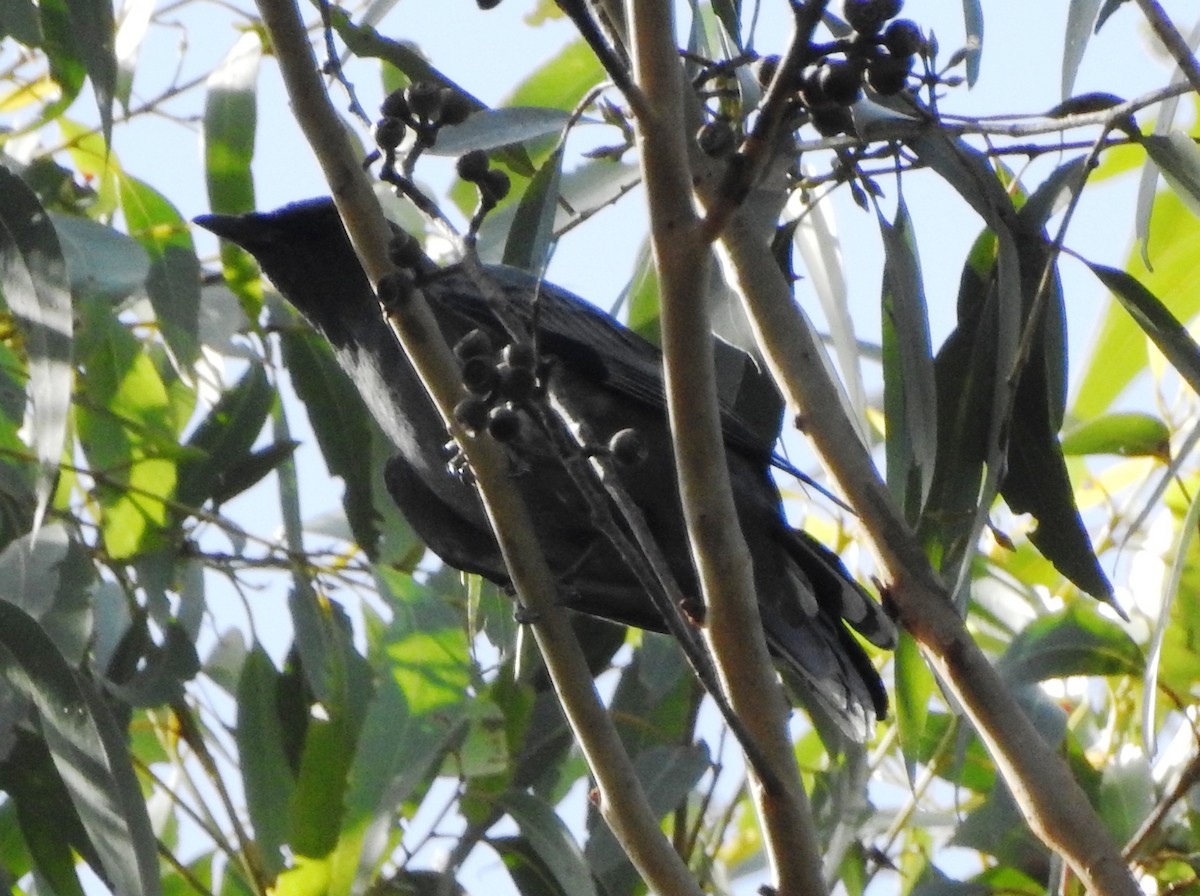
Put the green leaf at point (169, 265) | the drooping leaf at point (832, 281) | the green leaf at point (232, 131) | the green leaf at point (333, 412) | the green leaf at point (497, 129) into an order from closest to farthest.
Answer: the green leaf at point (497, 129), the drooping leaf at point (832, 281), the green leaf at point (169, 265), the green leaf at point (232, 131), the green leaf at point (333, 412)

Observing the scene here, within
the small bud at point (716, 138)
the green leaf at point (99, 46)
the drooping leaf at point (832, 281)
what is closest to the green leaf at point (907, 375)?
the drooping leaf at point (832, 281)

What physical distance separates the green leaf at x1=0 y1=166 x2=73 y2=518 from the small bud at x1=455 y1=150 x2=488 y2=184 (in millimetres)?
824

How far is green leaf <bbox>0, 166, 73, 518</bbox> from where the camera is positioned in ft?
7.80

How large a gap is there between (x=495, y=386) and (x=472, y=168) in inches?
13.6

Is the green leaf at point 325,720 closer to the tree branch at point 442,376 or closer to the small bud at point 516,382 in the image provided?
the tree branch at point 442,376

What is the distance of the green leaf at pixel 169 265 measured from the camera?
9.80 ft

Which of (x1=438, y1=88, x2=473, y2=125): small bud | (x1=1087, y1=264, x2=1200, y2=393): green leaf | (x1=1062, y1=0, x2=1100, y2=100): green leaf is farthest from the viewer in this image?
(x1=1062, y1=0, x2=1100, y2=100): green leaf

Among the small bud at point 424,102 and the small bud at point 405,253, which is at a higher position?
the small bud at point 424,102

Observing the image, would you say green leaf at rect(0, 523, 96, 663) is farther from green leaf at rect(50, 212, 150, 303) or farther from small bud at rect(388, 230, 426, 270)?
small bud at rect(388, 230, 426, 270)

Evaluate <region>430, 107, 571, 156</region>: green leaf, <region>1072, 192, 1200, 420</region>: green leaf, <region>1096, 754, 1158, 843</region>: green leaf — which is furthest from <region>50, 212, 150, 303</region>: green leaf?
<region>1096, 754, 1158, 843</region>: green leaf

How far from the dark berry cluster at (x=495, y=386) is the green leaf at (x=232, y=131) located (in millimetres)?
1545

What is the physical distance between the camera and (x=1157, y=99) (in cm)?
204

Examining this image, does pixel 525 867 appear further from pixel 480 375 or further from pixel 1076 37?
pixel 1076 37

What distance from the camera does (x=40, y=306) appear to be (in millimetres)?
2465
